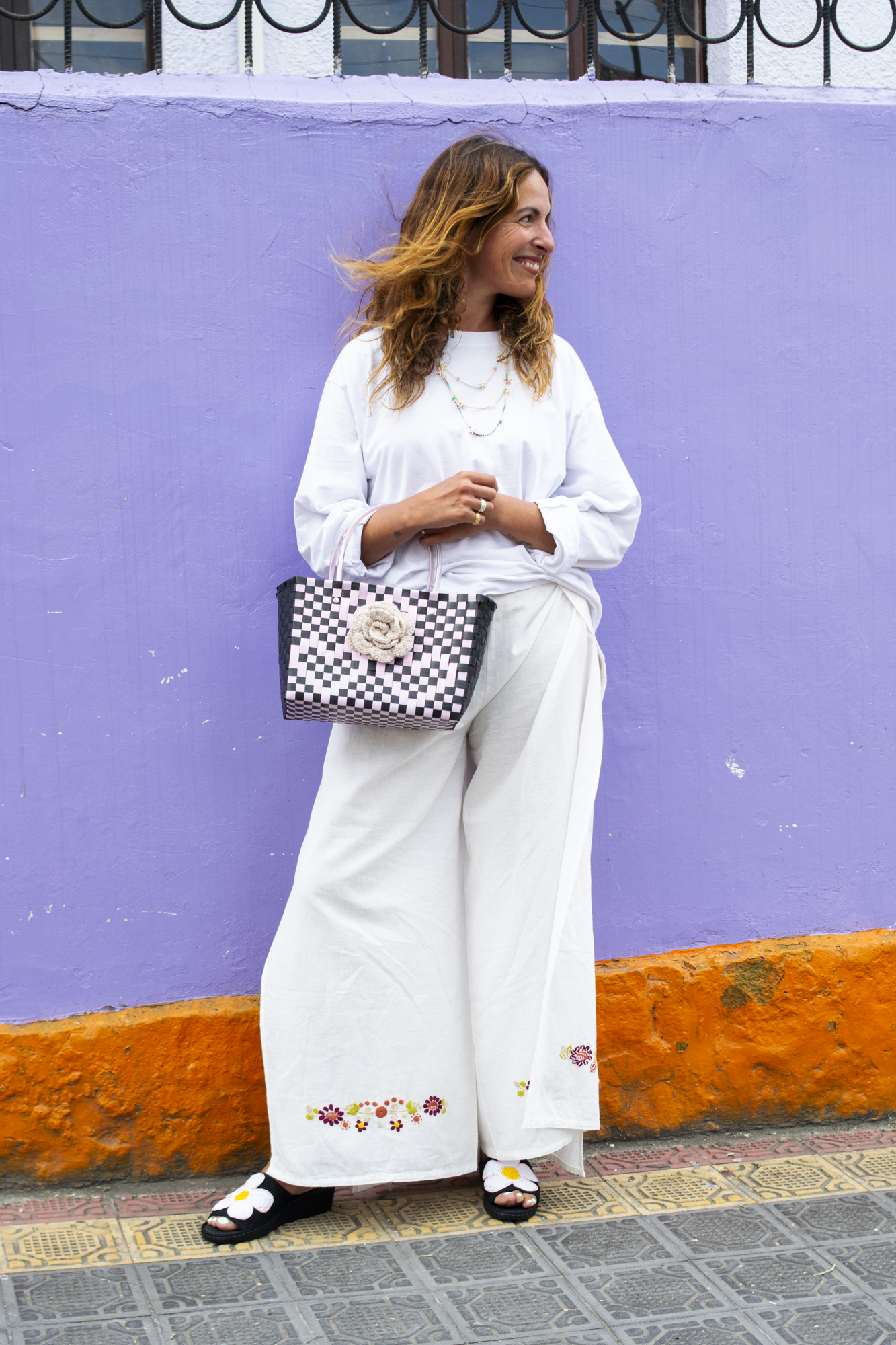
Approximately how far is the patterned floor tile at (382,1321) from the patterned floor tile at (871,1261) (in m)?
0.75

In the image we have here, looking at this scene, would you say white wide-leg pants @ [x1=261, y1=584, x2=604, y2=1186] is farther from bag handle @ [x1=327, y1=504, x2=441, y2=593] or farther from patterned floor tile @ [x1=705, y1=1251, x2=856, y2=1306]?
patterned floor tile @ [x1=705, y1=1251, x2=856, y2=1306]

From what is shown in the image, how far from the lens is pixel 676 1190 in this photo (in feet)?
8.59

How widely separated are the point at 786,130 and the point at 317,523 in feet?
4.88

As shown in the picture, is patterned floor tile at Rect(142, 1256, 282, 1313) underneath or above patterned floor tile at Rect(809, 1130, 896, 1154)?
above

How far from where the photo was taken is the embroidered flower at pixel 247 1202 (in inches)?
94.3

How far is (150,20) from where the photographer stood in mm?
2744

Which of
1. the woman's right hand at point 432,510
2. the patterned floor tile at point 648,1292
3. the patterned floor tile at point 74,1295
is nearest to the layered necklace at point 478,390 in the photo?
the woman's right hand at point 432,510

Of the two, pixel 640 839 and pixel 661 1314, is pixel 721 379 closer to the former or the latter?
pixel 640 839

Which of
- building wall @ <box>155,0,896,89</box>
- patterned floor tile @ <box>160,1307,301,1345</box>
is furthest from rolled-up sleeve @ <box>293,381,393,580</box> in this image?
building wall @ <box>155,0,896,89</box>

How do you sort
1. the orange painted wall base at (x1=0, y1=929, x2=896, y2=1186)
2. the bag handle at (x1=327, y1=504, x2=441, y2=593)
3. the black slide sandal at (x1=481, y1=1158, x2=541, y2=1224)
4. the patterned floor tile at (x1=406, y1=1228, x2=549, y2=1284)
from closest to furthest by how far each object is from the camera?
the patterned floor tile at (x1=406, y1=1228, x2=549, y2=1284)
the bag handle at (x1=327, y1=504, x2=441, y2=593)
the black slide sandal at (x1=481, y1=1158, x2=541, y2=1224)
the orange painted wall base at (x1=0, y1=929, x2=896, y2=1186)

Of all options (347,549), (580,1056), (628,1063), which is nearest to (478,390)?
(347,549)

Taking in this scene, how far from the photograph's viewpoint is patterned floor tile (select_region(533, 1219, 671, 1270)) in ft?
7.59

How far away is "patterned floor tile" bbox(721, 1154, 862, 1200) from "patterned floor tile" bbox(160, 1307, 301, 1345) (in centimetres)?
103

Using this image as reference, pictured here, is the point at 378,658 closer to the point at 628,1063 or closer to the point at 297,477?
the point at 297,477
